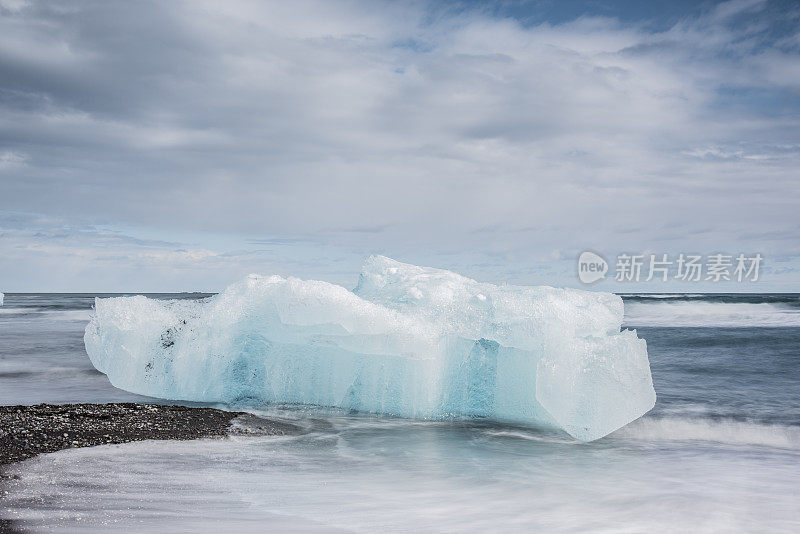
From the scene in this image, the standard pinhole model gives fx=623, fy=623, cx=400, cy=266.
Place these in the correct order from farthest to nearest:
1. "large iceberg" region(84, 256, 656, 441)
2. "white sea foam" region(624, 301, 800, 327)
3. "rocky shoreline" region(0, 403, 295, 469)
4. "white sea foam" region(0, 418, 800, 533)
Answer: "white sea foam" region(624, 301, 800, 327) < "large iceberg" region(84, 256, 656, 441) < "rocky shoreline" region(0, 403, 295, 469) < "white sea foam" region(0, 418, 800, 533)

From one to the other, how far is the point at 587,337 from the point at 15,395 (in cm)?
706

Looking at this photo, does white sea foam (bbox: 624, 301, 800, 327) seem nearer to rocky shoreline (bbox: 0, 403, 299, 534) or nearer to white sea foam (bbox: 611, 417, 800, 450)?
white sea foam (bbox: 611, 417, 800, 450)

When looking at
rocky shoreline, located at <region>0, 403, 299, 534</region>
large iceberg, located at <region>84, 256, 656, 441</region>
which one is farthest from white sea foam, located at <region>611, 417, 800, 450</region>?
rocky shoreline, located at <region>0, 403, 299, 534</region>

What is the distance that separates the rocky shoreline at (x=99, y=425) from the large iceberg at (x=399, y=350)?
90cm

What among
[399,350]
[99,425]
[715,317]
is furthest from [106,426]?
[715,317]

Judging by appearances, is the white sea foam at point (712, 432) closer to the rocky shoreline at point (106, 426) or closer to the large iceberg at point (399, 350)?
the large iceberg at point (399, 350)

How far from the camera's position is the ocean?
3.70m

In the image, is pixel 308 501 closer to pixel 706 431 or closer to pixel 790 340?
pixel 706 431

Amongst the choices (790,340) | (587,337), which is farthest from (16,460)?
(790,340)

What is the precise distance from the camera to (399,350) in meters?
6.40

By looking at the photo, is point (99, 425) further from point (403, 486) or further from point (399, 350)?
point (403, 486)

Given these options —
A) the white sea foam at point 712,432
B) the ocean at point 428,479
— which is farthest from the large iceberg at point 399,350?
the white sea foam at point 712,432

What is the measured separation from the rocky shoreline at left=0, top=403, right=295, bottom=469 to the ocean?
248mm

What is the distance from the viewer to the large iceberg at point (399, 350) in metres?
5.82
